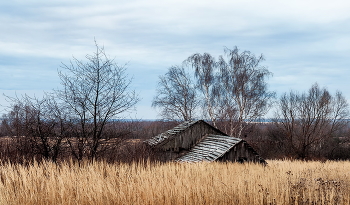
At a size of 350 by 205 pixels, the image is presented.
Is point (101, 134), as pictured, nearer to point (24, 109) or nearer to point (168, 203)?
point (24, 109)

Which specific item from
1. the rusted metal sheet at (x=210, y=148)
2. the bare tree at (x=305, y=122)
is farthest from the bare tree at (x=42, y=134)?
the bare tree at (x=305, y=122)

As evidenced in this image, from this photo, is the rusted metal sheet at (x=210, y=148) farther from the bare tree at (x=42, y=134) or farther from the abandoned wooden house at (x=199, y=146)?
the bare tree at (x=42, y=134)

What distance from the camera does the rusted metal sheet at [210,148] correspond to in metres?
19.2

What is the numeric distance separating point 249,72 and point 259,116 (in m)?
4.25

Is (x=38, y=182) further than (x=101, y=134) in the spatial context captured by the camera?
No

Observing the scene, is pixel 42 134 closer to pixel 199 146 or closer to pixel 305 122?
pixel 199 146

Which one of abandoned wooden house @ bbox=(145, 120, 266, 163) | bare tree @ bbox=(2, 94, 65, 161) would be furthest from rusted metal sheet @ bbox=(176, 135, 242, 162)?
bare tree @ bbox=(2, 94, 65, 161)

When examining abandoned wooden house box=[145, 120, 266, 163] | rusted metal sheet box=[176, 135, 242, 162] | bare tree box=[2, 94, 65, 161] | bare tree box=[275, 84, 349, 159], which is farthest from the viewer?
bare tree box=[275, 84, 349, 159]

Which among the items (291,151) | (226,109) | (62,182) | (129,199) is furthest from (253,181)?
(291,151)

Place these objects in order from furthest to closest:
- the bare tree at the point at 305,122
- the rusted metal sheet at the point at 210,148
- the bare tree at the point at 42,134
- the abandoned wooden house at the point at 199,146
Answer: the bare tree at the point at 305,122
the abandoned wooden house at the point at 199,146
the rusted metal sheet at the point at 210,148
the bare tree at the point at 42,134

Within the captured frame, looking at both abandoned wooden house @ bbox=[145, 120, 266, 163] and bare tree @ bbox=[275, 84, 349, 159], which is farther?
bare tree @ bbox=[275, 84, 349, 159]

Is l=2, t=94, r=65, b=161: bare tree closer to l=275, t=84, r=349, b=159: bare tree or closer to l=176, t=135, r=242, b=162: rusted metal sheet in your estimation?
l=176, t=135, r=242, b=162: rusted metal sheet

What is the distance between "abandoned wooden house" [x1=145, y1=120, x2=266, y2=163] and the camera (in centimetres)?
1973

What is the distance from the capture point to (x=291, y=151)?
39781 mm
